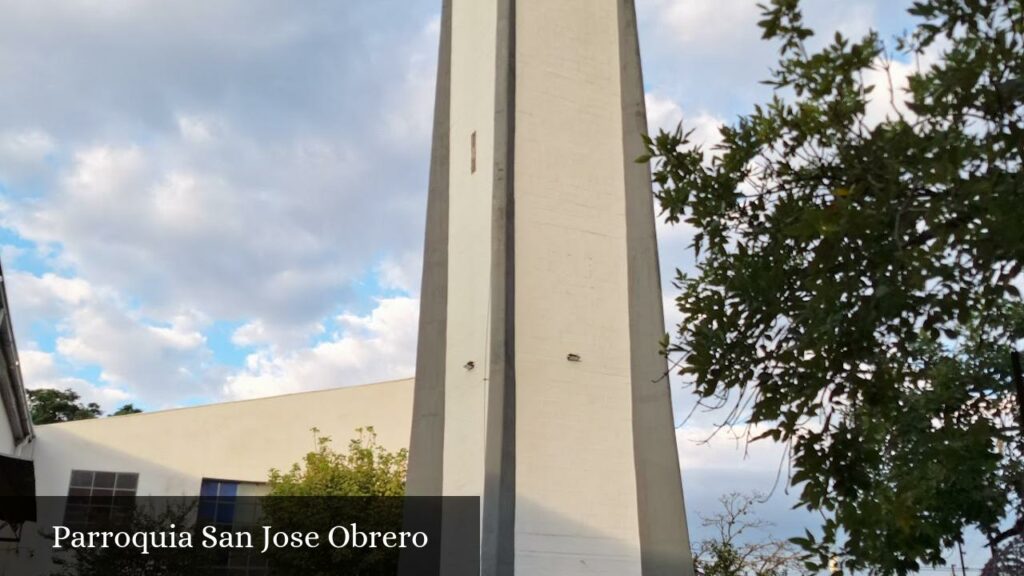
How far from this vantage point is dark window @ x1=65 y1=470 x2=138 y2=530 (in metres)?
22.3

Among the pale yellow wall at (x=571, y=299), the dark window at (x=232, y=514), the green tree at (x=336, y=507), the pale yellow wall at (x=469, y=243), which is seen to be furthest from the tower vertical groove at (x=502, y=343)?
the dark window at (x=232, y=514)

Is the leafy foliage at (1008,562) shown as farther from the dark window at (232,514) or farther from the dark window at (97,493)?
the dark window at (97,493)

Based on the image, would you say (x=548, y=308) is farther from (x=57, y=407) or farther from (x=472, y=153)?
(x=57, y=407)

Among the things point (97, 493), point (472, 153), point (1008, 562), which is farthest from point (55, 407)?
point (1008, 562)

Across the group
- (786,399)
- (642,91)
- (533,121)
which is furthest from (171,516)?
(786,399)

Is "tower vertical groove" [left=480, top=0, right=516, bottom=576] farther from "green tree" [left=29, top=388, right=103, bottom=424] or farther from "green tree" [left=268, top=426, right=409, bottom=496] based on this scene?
"green tree" [left=29, top=388, right=103, bottom=424]

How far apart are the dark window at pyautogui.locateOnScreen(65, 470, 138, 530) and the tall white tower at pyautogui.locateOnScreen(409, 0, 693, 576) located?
9487mm

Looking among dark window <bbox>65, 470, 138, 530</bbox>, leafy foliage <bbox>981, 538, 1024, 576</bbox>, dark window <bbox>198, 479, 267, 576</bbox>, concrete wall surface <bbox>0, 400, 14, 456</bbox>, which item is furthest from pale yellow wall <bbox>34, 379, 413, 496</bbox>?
leafy foliage <bbox>981, 538, 1024, 576</bbox>

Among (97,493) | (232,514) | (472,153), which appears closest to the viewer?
(472,153)

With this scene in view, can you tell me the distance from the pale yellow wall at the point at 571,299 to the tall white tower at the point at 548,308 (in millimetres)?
23

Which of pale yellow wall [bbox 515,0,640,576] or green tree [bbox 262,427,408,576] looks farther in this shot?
green tree [bbox 262,427,408,576]

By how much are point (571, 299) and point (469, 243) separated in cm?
212

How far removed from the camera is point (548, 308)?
15.7 m

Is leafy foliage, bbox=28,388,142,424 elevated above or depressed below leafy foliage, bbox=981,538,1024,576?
above
